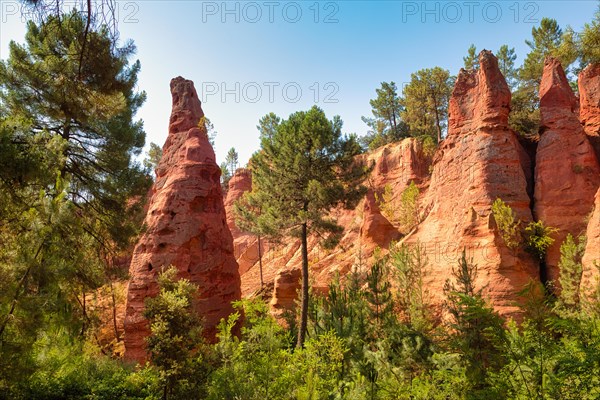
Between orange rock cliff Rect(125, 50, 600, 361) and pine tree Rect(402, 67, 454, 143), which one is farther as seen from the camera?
→ pine tree Rect(402, 67, 454, 143)

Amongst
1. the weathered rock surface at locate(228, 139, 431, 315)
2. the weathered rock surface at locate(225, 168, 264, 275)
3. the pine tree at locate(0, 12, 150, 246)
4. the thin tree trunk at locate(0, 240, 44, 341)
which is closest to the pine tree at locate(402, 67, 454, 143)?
the weathered rock surface at locate(228, 139, 431, 315)

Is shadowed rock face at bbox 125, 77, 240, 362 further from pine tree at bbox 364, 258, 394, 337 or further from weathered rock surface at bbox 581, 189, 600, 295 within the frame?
weathered rock surface at bbox 581, 189, 600, 295

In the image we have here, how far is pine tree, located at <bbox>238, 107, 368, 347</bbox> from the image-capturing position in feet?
56.4

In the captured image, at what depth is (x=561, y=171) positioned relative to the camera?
18625 mm

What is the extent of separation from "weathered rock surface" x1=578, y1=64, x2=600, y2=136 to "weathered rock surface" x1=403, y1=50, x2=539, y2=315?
190 inches

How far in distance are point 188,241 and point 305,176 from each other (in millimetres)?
7049

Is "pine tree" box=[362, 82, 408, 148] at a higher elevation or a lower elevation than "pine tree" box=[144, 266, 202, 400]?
→ higher

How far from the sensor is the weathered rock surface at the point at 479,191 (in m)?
17.2

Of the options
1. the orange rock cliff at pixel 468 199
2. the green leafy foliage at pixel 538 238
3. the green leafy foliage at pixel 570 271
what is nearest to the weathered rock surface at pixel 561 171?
the orange rock cliff at pixel 468 199

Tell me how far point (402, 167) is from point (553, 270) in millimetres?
A: 22070

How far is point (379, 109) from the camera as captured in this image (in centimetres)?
4503

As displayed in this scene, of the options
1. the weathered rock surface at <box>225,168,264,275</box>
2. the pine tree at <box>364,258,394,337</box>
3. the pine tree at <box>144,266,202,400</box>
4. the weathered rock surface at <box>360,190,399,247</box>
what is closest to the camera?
the pine tree at <box>144,266,202,400</box>

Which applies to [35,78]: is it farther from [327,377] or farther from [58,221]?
[327,377]

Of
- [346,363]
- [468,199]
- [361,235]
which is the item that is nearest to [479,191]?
[468,199]
